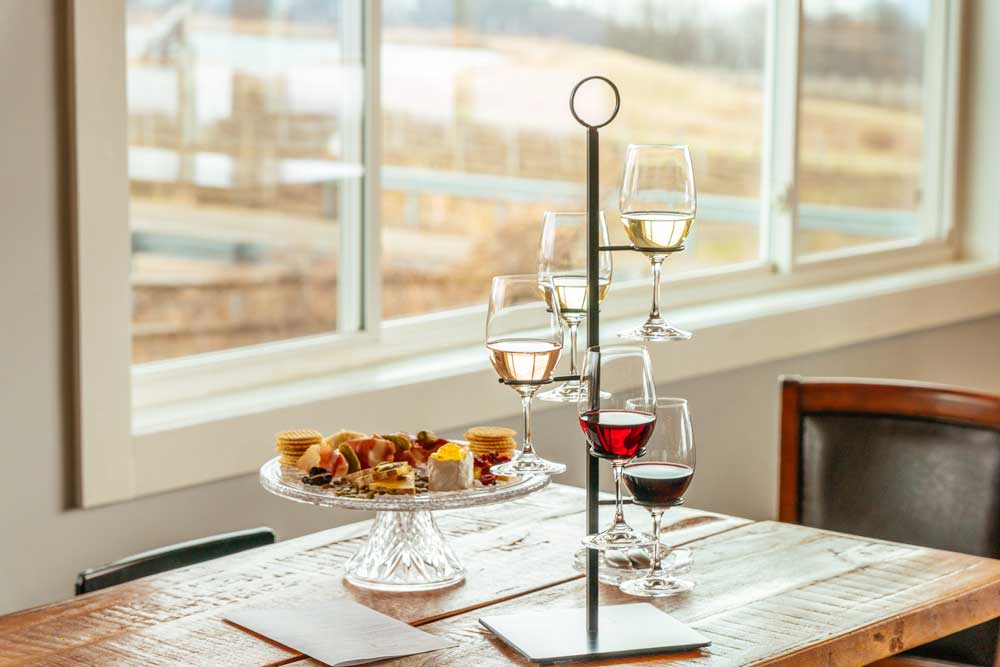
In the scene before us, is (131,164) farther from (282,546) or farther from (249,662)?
(249,662)

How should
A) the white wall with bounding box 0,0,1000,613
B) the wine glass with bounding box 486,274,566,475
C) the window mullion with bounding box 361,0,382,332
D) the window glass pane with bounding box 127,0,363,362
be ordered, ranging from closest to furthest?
the wine glass with bounding box 486,274,566,475, the white wall with bounding box 0,0,1000,613, the window glass pane with bounding box 127,0,363,362, the window mullion with bounding box 361,0,382,332

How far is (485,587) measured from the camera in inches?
61.4

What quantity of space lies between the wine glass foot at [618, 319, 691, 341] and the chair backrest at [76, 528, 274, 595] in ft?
2.21

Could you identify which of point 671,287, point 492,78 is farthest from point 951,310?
point 492,78

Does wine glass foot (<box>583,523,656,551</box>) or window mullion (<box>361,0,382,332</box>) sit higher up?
window mullion (<box>361,0,382,332</box>)

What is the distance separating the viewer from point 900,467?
218cm

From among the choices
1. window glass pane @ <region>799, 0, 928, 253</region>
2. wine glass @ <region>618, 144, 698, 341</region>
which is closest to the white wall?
wine glass @ <region>618, 144, 698, 341</region>

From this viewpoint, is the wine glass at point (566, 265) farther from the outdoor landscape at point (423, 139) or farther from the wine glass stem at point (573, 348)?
the outdoor landscape at point (423, 139)

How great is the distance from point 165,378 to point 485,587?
0.94m

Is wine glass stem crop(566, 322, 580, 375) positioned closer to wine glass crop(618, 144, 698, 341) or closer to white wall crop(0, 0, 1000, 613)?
wine glass crop(618, 144, 698, 341)

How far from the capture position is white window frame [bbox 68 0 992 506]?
78.5 inches

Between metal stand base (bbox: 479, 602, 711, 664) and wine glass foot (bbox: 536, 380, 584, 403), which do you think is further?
wine glass foot (bbox: 536, 380, 584, 403)

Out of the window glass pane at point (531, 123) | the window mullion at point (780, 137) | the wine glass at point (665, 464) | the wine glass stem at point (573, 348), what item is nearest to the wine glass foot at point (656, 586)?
the wine glass at point (665, 464)

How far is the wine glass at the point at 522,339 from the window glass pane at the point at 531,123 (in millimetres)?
1253
